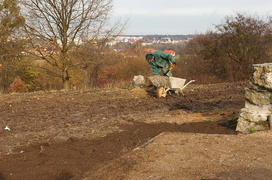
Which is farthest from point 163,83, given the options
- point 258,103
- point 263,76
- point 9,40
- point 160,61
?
point 9,40

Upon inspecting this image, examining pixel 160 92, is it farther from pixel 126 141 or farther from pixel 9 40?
pixel 9 40

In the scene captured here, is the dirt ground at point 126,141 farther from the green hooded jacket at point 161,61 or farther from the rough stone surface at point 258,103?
the green hooded jacket at point 161,61

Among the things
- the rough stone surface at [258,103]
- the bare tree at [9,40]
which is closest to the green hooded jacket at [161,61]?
the rough stone surface at [258,103]

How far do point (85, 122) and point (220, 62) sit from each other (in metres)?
16.4

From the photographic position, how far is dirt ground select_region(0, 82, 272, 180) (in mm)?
4145

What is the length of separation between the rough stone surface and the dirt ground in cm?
34

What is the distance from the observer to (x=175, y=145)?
518 centimetres

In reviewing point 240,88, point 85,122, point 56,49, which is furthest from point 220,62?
point 85,122

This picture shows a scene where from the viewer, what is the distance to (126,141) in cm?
573

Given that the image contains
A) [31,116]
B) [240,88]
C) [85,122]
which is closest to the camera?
[85,122]

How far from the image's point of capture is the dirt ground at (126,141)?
4.14m


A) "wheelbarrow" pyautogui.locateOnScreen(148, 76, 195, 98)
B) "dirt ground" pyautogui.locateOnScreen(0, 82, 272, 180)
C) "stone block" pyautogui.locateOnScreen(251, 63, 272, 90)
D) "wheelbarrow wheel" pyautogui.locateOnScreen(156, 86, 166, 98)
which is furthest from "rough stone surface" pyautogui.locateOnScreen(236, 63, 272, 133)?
"wheelbarrow wheel" pyautogui.locateOnScreen(156, 86, 166, 98)

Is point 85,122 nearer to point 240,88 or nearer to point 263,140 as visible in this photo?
point 263,140

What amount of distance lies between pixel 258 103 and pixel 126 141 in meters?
2.75
